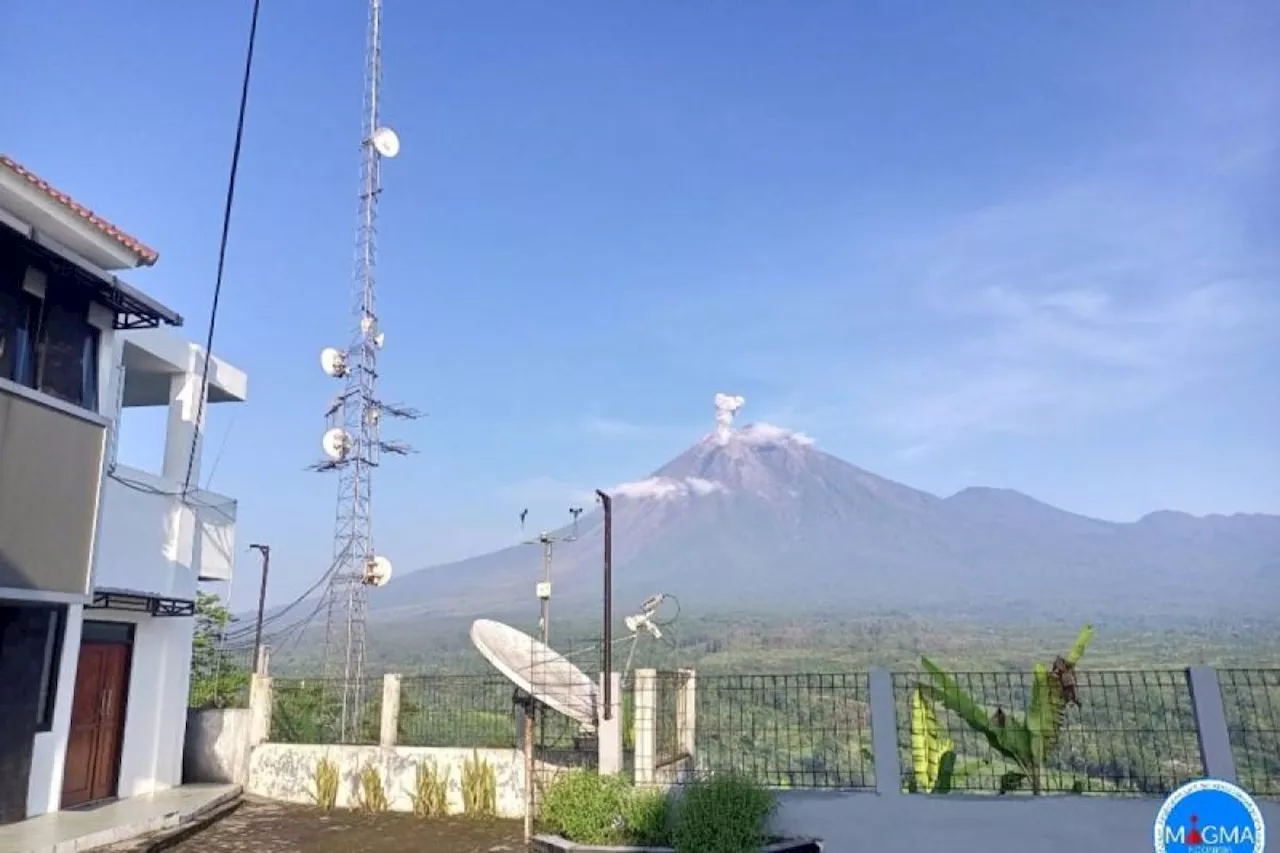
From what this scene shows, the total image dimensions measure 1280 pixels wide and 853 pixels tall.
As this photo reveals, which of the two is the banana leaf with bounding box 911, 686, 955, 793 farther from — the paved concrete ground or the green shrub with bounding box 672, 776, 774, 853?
the paved concrete ground

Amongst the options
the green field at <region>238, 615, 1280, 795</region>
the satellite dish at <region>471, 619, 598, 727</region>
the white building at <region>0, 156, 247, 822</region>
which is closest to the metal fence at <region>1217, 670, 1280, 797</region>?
the green field at <region>238, 615, 1280, 795</region>

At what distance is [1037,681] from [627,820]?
4.35 m

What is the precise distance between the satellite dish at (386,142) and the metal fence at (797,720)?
12435 mm

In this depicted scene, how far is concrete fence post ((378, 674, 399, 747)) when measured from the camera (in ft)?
38.7

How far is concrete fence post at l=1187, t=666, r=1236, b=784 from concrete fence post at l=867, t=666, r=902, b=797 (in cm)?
263

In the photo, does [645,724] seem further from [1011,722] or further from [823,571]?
[823,571]

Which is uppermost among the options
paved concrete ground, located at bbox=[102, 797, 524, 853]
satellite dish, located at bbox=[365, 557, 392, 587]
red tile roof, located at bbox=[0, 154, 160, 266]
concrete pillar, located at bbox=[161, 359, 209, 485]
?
red tile roof, located at bbox=[0, 154, 160, 266]

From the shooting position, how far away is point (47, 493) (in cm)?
849

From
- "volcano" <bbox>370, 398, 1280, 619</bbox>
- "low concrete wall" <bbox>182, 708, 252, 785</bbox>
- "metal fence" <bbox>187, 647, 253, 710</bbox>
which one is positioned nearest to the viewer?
"low concrete wall" <bbox>182, 708, 252, 785</bbox>

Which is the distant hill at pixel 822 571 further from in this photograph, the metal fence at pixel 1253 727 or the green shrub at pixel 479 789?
the metal fence at pixel 1253 727

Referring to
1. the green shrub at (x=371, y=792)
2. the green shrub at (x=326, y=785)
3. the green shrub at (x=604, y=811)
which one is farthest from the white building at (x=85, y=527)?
the green shrub at (x=604, y=811)

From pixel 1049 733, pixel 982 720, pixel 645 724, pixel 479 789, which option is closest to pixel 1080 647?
pixel 1049 733

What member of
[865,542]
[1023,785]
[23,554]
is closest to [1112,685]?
[1023,785]

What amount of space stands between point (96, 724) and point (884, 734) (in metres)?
9.11
